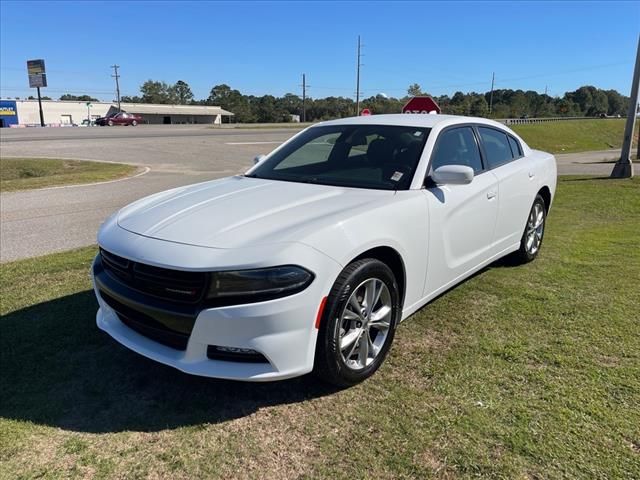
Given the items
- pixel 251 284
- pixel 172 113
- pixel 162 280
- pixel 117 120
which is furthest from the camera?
pixel 172 113

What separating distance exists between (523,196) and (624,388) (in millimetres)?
2393

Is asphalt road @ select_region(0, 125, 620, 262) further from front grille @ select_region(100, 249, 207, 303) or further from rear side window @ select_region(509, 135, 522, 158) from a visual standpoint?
rear side window @ select_region(509, 135, 522, 158)

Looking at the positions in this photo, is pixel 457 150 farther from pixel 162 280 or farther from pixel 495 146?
pixel 162 280

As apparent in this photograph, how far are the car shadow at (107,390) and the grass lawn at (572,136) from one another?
3549cm

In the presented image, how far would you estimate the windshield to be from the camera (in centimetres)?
381

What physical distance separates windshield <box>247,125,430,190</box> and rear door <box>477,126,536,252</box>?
3.37 ft

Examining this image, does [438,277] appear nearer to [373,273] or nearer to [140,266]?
[373,273]

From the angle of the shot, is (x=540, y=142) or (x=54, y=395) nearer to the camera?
(x=54, y=395)

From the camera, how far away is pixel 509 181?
473cm

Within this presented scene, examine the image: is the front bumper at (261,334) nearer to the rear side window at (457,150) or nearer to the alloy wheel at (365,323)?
the alloy wheel at (365,323)

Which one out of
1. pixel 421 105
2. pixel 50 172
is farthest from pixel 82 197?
pixel 421 105

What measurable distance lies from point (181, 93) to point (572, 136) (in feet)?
385

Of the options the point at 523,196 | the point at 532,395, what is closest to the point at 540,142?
the point at 523,196

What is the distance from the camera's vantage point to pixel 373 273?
3.06 meters
